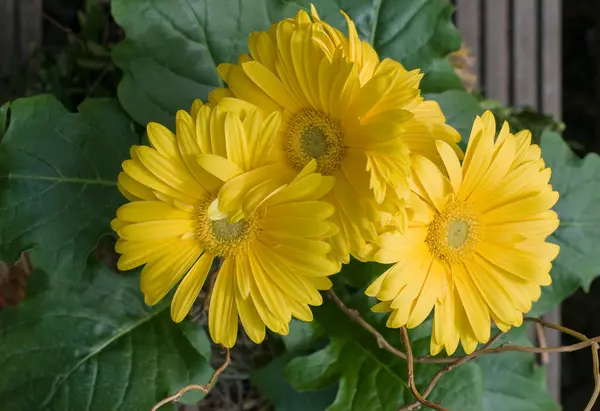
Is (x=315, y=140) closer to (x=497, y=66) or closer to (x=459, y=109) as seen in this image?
(x=459, y=109)

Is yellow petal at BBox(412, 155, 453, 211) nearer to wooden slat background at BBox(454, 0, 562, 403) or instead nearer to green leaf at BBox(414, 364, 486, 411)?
green leaf at BBox(414, 364, 486, 411)

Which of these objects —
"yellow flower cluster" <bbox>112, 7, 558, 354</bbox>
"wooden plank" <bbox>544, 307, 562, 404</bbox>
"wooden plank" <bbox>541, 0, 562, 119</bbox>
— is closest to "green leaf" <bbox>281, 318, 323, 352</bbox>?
"yellow flower cluster" <bbox>112, 7, 558, 354</bbox>

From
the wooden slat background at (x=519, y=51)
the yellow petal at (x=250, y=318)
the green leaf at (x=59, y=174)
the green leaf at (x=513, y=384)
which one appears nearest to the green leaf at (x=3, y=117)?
the green leaf at (x=59, y=174)

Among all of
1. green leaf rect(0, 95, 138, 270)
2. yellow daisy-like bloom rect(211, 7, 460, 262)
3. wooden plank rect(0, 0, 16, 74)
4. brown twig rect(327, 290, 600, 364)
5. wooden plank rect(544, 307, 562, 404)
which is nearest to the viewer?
yellow daisy-like bloom rect(211, 7, 460, 262)

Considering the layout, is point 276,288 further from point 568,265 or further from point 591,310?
point 591,310

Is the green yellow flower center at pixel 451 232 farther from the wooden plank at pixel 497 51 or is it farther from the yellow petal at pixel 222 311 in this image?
the wooden plank at pixel 497 51

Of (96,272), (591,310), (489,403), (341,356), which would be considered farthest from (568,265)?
(591,310)
